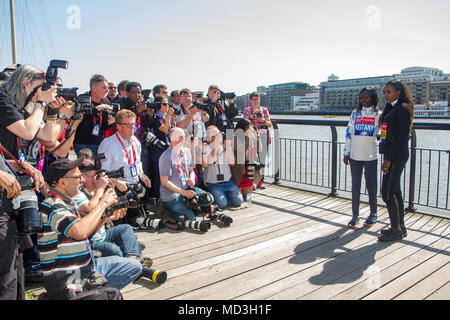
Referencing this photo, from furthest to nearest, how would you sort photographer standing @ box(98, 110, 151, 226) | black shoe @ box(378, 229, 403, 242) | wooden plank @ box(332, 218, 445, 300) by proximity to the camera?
photographer standing @ box(98, 110, 151, 226), black shoe @ box(378, 229, 403, 242), wooden plank @ box(332, 218, 445, 300)

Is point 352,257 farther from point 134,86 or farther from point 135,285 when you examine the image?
point 134,86

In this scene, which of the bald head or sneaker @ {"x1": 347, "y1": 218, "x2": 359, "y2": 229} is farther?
the bald head

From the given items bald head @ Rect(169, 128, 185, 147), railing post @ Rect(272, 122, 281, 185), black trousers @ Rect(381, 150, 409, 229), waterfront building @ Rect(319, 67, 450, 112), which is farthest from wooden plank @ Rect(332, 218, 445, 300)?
waterfront building @ Rect(319, 67, 450, 112)

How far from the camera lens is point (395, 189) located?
3.88 meters

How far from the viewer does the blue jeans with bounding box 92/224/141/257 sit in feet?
10.1

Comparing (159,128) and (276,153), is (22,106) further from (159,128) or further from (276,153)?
(276,153)

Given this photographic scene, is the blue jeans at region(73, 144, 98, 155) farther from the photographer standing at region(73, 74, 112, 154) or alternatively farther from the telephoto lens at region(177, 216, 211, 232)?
the telephoto lens at region(177, 216, 211, 232)

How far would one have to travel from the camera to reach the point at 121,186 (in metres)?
3.84

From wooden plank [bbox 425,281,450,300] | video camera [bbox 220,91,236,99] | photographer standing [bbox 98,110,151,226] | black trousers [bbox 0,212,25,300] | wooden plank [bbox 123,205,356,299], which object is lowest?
wooden plank [bbox 123,205,356,299]

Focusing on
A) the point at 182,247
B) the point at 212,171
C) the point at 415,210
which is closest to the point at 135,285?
the point at 182,247

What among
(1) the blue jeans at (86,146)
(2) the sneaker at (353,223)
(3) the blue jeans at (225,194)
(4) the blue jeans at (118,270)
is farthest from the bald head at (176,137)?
(2) the sneaker at (353,223)

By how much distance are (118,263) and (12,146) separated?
3.98 ft

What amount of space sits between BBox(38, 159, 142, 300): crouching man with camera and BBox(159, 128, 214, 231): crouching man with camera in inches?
85.5

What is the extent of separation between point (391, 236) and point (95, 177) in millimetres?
3236
